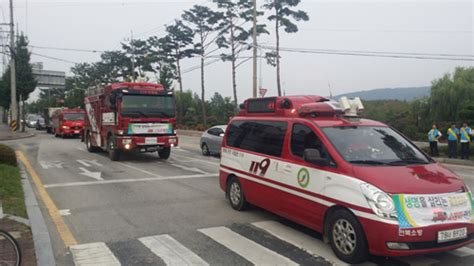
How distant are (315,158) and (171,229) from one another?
253cm

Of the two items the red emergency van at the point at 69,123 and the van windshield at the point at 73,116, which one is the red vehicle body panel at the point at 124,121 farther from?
the van windshield at the point at 73,116

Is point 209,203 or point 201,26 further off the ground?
point 201,26

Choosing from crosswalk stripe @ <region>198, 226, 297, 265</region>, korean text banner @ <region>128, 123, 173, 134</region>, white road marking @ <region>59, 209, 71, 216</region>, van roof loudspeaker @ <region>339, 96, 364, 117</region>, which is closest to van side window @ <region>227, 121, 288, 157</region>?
van roof loudspeaker @ <region>339, 96, 364, 117</region>

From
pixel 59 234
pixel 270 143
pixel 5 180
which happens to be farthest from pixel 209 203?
pixel 5 180

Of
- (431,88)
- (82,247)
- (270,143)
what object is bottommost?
(82,247)

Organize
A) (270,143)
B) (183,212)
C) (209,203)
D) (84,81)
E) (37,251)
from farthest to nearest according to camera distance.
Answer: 1. (84,81)
2. (209,203)
3. (183,212)
4. (270,143)
5. (37,251)

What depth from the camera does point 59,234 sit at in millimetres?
6480

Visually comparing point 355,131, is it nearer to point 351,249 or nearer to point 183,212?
point 351,249

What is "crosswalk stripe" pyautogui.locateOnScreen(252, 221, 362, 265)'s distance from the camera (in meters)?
5.45

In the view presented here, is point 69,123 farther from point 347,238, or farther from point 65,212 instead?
point 347,238

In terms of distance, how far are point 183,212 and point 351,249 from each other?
11.7ft

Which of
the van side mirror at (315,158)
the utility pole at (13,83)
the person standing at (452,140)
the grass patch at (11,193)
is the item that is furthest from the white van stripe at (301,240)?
the utility pole at (13,83)

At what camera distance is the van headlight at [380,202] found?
15.5ft

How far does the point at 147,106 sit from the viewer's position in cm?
1595
